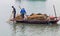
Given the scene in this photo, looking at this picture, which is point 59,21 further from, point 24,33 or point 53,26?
point 24,33

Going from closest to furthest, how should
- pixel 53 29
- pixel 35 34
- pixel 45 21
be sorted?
pixel 35 34, pixel 53 29, pixel 45 21

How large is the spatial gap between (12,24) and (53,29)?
349 cm

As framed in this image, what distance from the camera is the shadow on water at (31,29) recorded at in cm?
1884

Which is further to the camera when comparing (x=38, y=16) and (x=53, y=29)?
(x=38, y=16)

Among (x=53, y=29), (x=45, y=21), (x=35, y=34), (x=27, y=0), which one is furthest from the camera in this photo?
(x=27, y=0)

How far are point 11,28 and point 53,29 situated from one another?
3.05 metres

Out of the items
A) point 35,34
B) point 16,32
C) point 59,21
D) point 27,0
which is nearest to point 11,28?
point 16,32

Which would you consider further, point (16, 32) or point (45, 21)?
point (45, 21)

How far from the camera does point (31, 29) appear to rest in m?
20.1

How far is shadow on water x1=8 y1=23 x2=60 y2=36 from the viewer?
742 inches

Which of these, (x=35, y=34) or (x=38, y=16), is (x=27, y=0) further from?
(x=35, y=34)

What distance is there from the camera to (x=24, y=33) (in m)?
18.8

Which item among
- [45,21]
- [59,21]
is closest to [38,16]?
[45,21]

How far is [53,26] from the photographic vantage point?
21.2 meters
